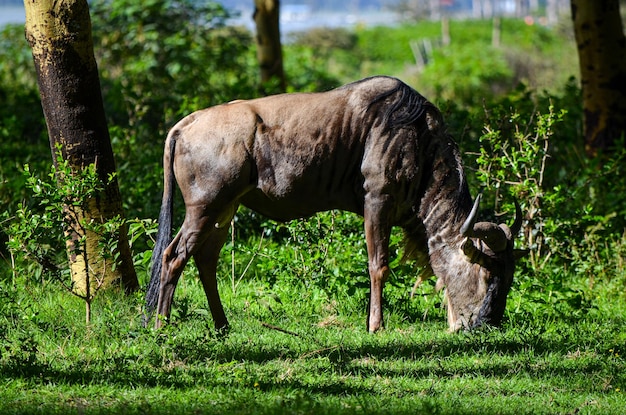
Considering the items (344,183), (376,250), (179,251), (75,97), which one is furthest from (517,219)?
(75,97)

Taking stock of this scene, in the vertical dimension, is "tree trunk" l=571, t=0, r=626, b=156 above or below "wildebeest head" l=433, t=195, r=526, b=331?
above

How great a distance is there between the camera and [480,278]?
25.2ft

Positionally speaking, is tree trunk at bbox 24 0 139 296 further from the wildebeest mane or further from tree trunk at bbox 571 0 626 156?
tree trunk at bbox 571 0 626 156

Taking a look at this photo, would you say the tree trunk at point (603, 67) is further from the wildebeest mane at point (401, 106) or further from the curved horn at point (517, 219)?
the wildebeest mane at point (401, 106)

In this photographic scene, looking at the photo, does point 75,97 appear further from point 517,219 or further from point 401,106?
point 517,219

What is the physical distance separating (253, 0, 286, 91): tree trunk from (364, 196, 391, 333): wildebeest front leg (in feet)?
27.2

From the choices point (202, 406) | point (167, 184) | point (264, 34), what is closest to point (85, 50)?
point (167, 184)

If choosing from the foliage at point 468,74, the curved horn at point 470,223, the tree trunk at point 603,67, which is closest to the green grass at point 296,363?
the curved horn at point 470,223

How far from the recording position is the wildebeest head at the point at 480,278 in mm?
7641

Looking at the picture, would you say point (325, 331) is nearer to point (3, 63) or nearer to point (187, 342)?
point (187, 342)

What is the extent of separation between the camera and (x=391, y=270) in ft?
27.8

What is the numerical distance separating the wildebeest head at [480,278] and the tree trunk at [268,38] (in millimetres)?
8373

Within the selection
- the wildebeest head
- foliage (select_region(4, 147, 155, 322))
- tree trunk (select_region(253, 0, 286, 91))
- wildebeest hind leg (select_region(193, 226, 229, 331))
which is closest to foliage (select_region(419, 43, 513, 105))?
tree trunk (select_region(253, 0, 286, 91))

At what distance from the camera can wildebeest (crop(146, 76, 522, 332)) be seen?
721cm
